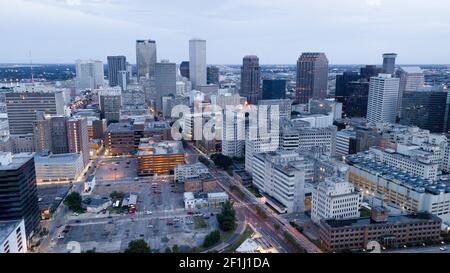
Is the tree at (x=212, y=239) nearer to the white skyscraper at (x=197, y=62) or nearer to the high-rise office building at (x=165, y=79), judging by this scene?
the high-rise office building at (x=165, y=79)

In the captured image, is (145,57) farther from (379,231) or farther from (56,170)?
(379,231)

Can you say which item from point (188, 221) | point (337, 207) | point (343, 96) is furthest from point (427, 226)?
point (343, 96)

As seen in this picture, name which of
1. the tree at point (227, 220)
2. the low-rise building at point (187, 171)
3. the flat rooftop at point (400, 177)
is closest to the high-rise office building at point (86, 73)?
the low-rise building at point (187, 171)

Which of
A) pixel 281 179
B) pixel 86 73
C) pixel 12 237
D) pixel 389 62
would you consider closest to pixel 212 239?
pixel 281 179

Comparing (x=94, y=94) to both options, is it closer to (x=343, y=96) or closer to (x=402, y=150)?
(x=343, y=96)

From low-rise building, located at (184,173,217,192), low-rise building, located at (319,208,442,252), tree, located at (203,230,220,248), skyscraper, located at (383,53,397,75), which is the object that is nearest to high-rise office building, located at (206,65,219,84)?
skyscraper, located at (383,53,397,75)

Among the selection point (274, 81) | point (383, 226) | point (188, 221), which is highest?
point (274, 81)

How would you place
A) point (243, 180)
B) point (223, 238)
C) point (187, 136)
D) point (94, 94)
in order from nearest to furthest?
point (223, 238), point (243, 180), point (187, 136), point (94, 94)
